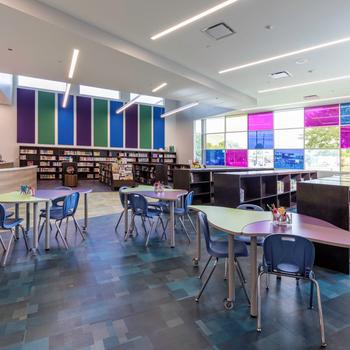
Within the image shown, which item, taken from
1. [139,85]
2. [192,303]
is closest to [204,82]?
[139,85]

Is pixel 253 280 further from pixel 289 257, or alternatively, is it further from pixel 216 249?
pixel 216 249

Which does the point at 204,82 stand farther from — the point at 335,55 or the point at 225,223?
the point at 225,223

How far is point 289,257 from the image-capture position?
6.86ft

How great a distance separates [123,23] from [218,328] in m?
4.99

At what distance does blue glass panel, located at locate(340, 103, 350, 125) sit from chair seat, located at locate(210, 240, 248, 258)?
10.4 metres

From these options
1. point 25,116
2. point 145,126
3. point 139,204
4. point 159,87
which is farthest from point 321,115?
point 25,116

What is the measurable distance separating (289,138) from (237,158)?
2884 millimetres

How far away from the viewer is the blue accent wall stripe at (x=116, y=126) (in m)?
16.0

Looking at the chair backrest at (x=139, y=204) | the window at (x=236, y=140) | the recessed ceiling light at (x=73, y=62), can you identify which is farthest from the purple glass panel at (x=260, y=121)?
the chair backrest at (x=139, y=204)

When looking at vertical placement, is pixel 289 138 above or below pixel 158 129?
below

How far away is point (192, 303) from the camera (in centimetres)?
245

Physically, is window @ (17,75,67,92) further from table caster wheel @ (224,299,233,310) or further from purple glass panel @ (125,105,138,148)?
table caster wheel @ (224,299,233,310)

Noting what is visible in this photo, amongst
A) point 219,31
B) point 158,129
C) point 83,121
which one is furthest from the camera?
point 158,129

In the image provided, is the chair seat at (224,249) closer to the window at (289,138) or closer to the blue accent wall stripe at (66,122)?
the window at (289,138)
